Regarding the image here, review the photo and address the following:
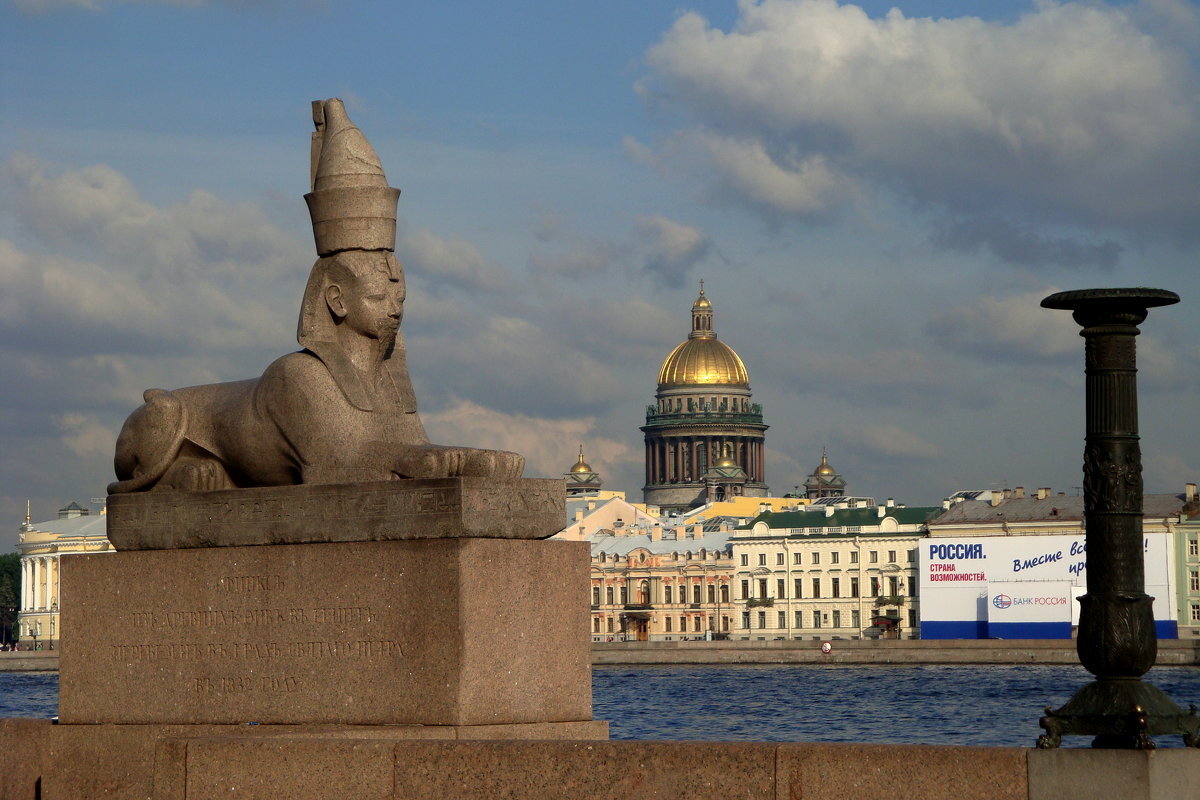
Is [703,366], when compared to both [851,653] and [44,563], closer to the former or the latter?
[44,563]

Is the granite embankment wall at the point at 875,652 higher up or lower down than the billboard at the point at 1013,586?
lower down

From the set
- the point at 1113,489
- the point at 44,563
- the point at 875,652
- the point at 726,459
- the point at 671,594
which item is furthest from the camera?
A: the point at 726,459

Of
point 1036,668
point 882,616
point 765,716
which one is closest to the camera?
point 765,716

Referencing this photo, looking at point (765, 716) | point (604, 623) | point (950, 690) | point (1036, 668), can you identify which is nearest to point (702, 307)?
point (604, 623)

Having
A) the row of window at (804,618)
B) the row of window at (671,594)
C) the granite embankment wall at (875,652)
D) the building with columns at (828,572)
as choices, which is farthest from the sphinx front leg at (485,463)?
the row of window at (671,594)

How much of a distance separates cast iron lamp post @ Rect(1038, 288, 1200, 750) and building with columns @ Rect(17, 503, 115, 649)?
78738mm

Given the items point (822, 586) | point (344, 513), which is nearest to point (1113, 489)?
point (344, 513)

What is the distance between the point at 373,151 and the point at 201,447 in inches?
48.5

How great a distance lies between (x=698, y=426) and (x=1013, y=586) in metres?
58.5

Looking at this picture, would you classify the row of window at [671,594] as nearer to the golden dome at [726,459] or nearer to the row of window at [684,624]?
the row of window at [684,624]

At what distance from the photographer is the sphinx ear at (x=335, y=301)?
725 cm

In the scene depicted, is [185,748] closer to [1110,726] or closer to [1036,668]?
[1110,726]

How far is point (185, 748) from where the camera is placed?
6113mm

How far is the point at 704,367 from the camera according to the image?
4870 inches
